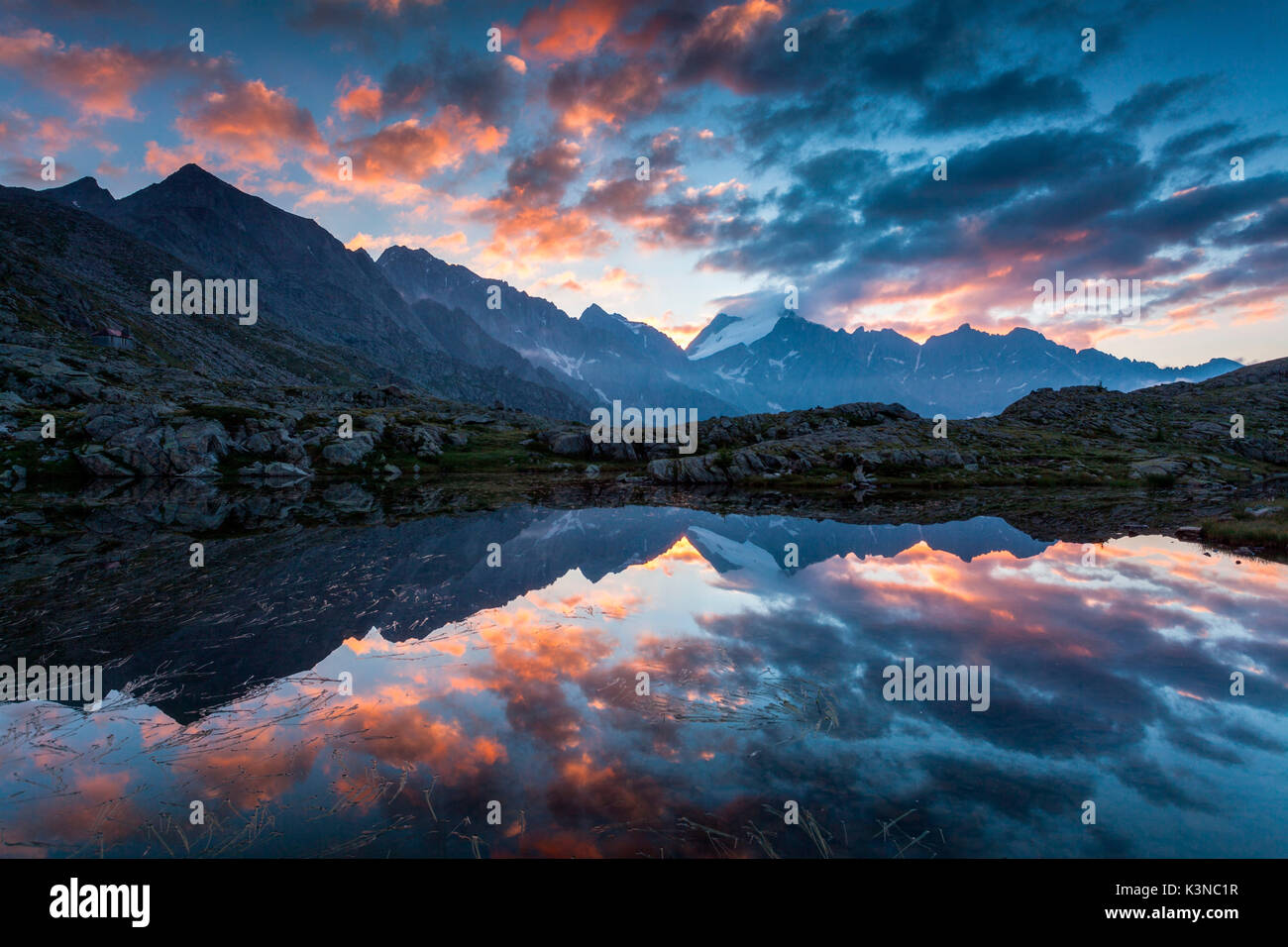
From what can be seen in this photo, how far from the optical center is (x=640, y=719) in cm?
1476

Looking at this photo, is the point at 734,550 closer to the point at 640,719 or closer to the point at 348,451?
the point at 640,719

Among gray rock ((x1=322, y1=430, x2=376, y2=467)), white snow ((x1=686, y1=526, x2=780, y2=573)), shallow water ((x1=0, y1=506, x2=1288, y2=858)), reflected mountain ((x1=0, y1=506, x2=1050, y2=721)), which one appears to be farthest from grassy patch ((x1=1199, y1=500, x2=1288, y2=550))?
gray rock ((x1=322, y1=430, x2=376, y2=467))

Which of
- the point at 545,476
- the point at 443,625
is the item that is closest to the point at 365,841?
the point at 443,625

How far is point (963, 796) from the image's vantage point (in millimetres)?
11297

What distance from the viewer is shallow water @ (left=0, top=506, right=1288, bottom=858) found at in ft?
33.7

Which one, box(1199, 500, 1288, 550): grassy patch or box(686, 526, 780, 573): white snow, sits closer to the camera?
box(686, 526, 780, 573): white snow

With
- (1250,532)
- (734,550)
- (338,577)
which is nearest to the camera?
(338,577)

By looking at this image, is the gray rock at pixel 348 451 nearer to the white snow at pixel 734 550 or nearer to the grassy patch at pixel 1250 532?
the white snow at pixel 734 550

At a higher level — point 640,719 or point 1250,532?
point 1250,532

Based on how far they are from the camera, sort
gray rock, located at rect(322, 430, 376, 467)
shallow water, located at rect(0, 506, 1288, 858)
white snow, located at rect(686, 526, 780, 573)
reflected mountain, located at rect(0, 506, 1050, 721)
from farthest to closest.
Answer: gray rock, located at rect(322, 430, 376, 467) < white snow, located at rect(686, 526, 780, 573) < reflected mountain, located at rect(0, 506, 1050, 721) < shallow water, located at rect(0, 506, 1288, 858)

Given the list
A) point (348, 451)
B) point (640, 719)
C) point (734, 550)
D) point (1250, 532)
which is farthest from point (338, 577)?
point (348, 451)

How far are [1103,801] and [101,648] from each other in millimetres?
30957

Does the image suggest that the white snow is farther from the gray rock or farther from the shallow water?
the gray rock

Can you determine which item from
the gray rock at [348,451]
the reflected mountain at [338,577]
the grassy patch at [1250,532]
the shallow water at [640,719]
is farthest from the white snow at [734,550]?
the gray rock at [348,451]
